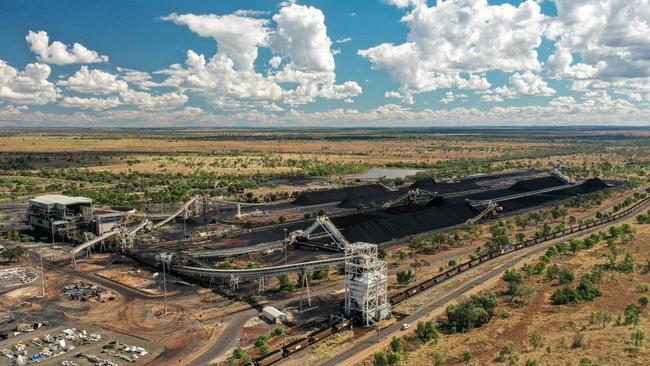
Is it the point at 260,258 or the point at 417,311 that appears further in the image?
the point at 260,258

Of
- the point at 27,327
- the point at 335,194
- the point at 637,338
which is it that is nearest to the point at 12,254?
the point at 27,327

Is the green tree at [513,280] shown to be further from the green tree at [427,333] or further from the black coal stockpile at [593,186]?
the black coal stockpile at [593,186]

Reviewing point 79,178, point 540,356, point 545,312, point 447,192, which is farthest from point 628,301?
point 79,178

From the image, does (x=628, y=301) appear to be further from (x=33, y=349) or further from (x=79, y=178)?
(x=79, y=178)

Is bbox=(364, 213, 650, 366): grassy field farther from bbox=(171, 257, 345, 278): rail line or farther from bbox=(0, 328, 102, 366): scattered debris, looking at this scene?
bbox=(0, 328, 102, 366): scattered debris

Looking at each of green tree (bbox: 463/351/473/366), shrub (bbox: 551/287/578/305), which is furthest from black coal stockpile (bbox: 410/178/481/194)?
green tree (bbox: 463/351/473/366)

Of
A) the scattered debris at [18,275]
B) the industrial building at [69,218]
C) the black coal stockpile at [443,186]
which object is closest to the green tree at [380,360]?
the scattered debris at [18,275]

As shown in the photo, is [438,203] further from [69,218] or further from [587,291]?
[69,218]

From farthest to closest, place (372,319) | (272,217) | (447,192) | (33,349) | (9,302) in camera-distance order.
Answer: (447,192)
(272,217)
(9,302)
(372,319)
(33,349)
